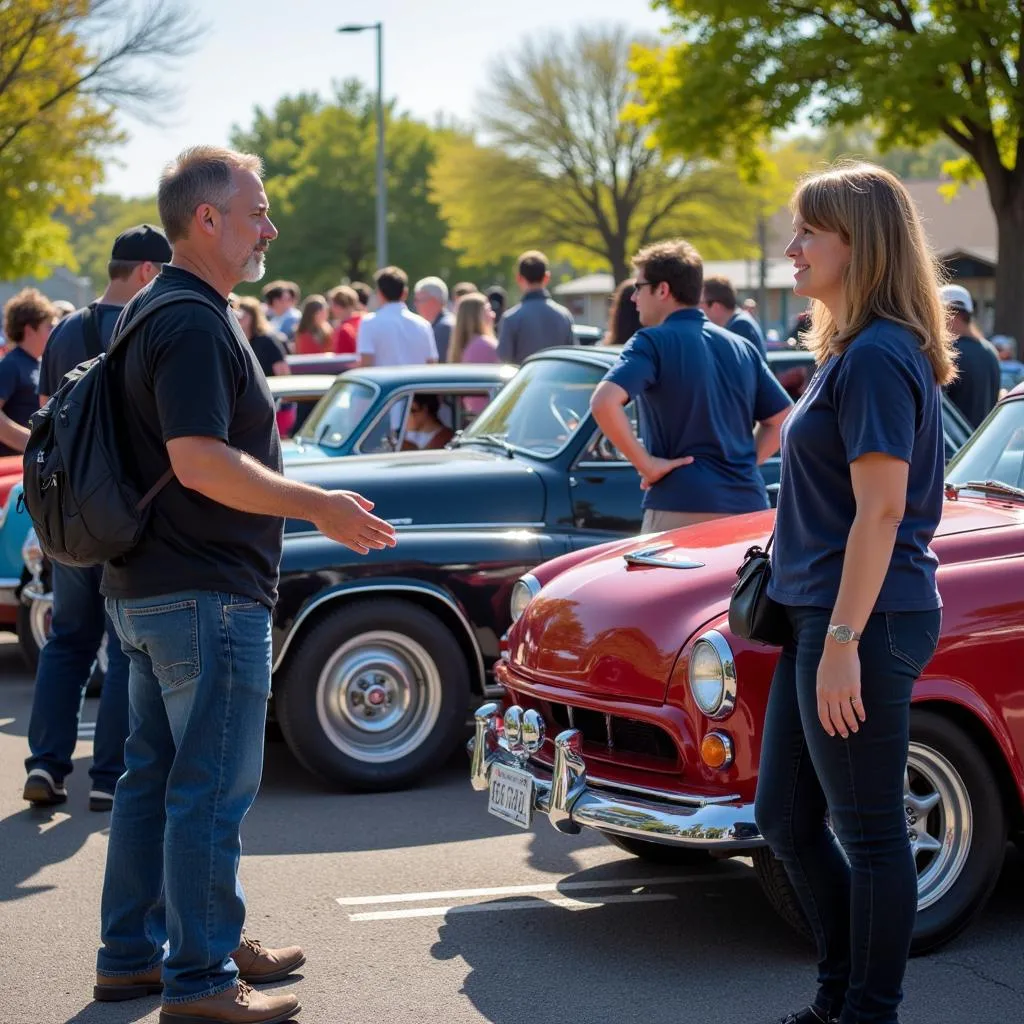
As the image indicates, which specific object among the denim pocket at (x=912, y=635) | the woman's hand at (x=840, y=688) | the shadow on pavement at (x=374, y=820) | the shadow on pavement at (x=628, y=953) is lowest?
the shadow on pavement at (x=374, y=820)

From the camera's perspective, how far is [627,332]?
8.45 m

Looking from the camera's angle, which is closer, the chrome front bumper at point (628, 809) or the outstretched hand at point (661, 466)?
the chrome front bumper at point (628, 809)

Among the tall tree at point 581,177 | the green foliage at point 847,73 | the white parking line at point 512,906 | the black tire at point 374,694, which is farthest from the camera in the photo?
the tall tree at point 581,177

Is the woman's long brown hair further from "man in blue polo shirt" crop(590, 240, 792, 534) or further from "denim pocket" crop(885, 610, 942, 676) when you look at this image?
"man in blue polo shirt" crop(590, 240, 792, 534)

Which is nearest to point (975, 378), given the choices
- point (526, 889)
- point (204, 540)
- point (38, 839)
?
point (526, 889)

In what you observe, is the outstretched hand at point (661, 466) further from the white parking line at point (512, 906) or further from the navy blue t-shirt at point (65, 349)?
the navy blue t-shirt at point (65, 349)

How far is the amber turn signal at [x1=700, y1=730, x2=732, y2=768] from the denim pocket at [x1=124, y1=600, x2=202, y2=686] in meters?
1.44

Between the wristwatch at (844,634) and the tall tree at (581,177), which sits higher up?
the tall tree at (581,177)

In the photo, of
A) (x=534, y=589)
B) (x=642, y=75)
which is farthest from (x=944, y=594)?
(x=642, y=75)

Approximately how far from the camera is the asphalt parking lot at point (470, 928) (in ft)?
14.0

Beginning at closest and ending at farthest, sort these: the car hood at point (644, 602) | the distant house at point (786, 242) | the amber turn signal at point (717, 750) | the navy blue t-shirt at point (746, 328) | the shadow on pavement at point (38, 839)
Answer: the amber turn signal at point (717, 750) < the car hood at point (644, 602) < the shadow on pavement at point (38, 839) < the navy blue t-shirt at point (746, 328) < the distant house at point (786, 242)

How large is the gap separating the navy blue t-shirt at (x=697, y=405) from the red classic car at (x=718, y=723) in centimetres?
133

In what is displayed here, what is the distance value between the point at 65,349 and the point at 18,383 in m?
2.68

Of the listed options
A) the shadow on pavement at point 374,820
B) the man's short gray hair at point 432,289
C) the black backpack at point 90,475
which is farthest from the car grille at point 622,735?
the man's short gray hair at point 432,289
